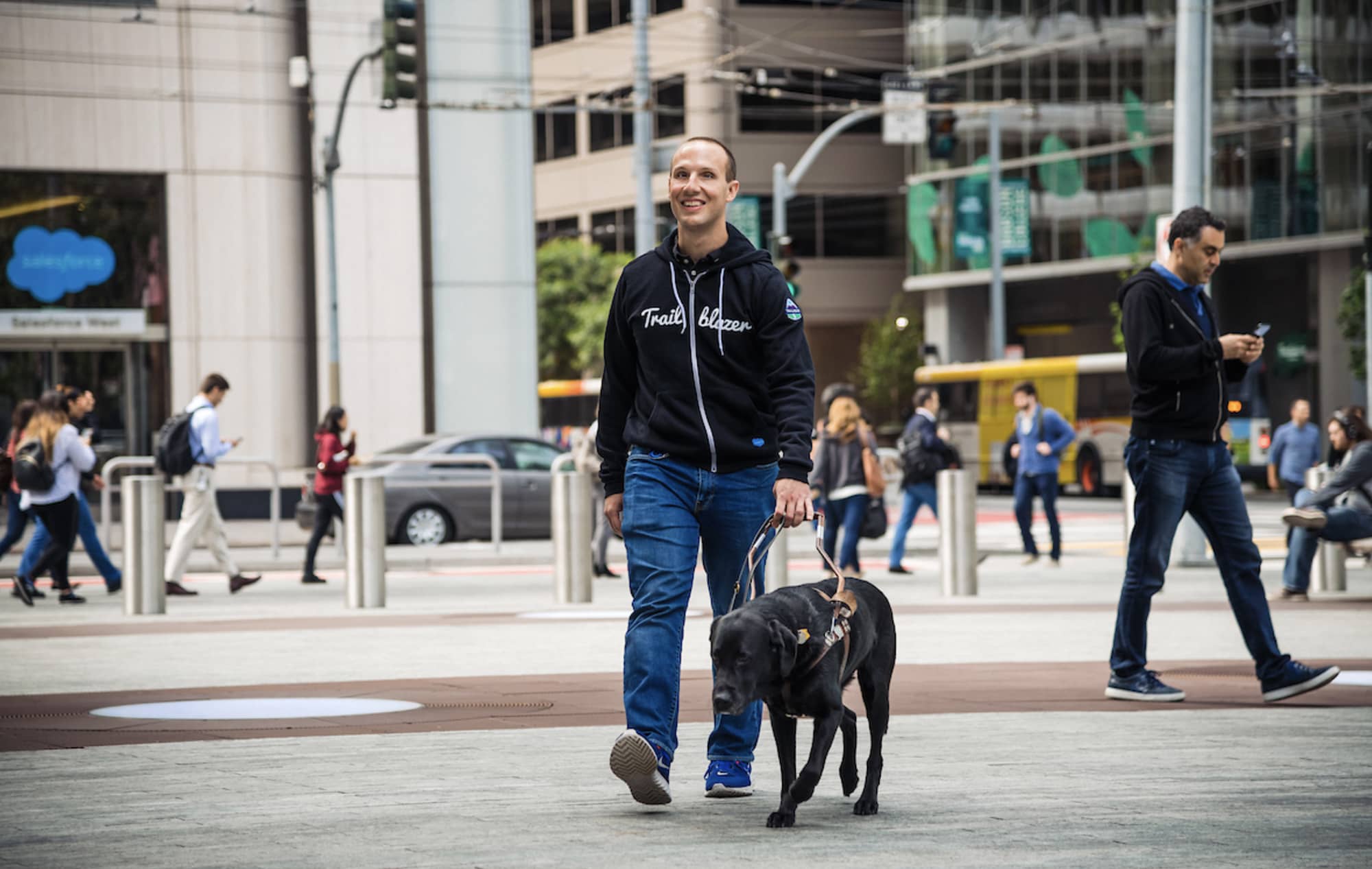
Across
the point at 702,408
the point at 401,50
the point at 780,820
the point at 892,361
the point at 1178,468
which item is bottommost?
the point at 780,820

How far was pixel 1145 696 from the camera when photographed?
27.5 ft

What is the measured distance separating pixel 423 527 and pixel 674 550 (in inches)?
691

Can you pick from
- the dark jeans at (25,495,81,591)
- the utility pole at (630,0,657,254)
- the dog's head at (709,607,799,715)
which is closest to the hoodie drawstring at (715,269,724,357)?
the dog's head at (709,607,799,715)

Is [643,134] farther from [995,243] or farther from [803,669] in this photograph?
[995,243]

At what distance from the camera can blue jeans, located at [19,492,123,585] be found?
629 inches

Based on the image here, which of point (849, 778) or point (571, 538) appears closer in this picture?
point (849, 778)

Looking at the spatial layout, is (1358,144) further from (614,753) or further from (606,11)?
(614,753)

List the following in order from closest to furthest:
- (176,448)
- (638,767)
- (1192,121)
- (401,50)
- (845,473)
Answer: (638,767)
(176,448)
(845,473)
(1192,121)
(401,50)

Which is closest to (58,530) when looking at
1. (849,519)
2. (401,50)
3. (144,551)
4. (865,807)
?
(144,551)

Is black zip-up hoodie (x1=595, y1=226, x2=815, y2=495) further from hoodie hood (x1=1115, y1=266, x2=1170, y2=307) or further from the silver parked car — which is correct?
the silver parked car

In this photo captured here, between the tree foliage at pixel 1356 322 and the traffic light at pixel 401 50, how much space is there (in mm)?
24587

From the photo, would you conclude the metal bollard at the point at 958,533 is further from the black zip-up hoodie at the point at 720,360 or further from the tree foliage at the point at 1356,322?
the tree foliage at the point at 1356,322

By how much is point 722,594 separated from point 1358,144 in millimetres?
42397

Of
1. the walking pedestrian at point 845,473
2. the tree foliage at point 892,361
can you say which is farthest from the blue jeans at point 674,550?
the tree foliage at point 892,361
